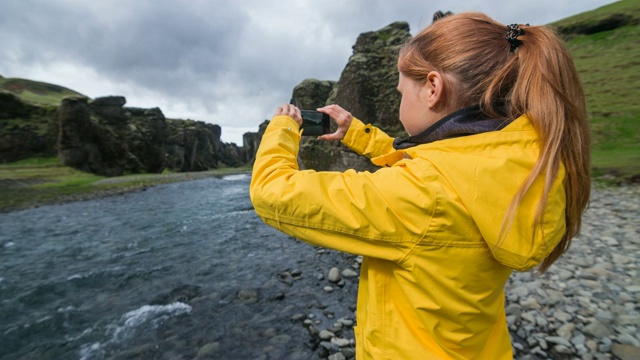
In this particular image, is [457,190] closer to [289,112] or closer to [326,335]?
[289,112]

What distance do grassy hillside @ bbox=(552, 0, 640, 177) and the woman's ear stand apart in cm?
506

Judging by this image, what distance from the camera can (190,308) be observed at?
19.6 feet

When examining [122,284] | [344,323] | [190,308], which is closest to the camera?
[344,323]

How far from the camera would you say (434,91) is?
164cm

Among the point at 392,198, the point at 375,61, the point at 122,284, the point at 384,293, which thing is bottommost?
the point at 122,284

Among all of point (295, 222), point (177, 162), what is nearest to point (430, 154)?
Result: point (295, 222)

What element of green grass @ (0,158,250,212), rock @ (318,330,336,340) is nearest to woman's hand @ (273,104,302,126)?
rock @ (318,330,336,340)

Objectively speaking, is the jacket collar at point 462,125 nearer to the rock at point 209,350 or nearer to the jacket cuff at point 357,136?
the jacket cuff at point 357,136

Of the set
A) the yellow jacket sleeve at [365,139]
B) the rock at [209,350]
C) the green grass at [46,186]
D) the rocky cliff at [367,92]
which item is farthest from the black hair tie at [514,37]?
the green grass at [46,186]

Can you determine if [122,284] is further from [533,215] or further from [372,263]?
[533,215]

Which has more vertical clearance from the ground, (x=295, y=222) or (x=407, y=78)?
(x=407, y=78)

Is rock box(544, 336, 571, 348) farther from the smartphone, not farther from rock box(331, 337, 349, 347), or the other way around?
the smartphone

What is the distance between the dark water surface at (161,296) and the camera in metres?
4.90

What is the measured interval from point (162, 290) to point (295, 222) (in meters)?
6.78
